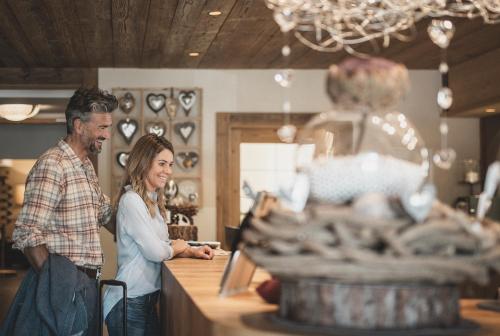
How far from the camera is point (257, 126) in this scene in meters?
8.09

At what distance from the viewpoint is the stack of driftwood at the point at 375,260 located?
142 centimetres

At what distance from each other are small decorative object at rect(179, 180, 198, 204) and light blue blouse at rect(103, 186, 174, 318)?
4318 mm

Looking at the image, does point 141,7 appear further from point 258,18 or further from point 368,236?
point 368,236

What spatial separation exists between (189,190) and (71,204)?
4.42 meters

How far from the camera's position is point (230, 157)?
26.4 ft

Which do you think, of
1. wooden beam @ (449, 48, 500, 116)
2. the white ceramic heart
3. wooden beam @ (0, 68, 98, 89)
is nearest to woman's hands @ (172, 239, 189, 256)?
the white ceramic heart

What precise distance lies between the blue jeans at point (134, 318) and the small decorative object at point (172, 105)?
450 cm

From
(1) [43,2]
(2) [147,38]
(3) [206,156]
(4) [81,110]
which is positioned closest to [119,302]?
(4) [81,110]

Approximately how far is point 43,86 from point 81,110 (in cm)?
428

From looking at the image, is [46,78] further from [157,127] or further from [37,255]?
[37,255]

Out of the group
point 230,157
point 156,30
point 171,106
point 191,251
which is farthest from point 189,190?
point 191,251

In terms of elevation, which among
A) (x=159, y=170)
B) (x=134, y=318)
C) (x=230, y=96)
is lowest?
(x=134, y=318)

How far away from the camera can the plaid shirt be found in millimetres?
3357

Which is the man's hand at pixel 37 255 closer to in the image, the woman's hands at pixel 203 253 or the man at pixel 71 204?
the man at pixel 71 204
